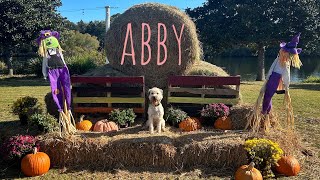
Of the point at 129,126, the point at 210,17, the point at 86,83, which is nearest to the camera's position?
the point at 129,126

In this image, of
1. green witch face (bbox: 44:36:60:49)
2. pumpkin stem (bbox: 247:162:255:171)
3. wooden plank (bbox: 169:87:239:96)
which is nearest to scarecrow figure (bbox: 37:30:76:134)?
green witch face (bbox: 44:36:60:49)

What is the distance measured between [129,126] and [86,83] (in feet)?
4.96

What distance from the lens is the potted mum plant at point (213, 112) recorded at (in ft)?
23.6

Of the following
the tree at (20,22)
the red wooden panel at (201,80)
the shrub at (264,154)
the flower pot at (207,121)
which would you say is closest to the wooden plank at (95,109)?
the red wooden panel at (201,80)

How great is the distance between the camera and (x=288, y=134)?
19.8ft

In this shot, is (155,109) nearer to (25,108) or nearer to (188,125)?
(188,125)

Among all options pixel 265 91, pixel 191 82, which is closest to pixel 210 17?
pixel 191 82

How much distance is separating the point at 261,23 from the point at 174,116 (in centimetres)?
1572

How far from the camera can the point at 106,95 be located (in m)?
7.64

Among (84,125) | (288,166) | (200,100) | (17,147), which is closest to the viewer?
(288,166)

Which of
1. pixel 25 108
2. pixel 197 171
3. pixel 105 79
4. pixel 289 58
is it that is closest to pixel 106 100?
pixel 105 79

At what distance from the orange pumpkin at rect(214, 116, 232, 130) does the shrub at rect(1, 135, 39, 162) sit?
3640 millimetres

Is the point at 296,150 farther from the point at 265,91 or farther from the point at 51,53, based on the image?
the point at 51,53

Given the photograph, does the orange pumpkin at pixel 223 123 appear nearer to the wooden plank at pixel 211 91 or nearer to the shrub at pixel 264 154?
the wooden plank at pixel 211 91
